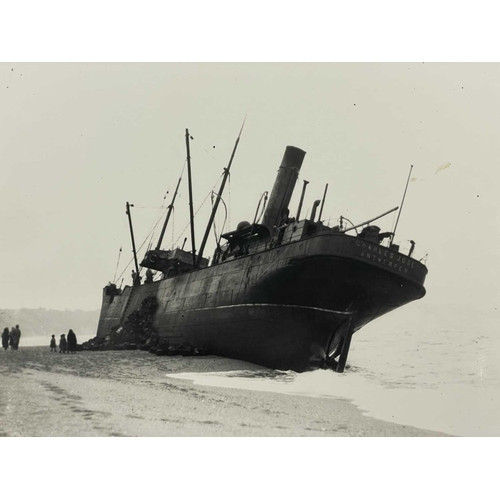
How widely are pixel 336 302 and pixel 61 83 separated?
10.5 meters

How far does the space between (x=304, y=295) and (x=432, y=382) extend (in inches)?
192

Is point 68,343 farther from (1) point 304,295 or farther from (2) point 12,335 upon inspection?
(1) point 304,295

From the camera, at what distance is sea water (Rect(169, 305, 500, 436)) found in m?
11.1

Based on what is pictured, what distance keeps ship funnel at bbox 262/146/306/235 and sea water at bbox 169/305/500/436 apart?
7228mm

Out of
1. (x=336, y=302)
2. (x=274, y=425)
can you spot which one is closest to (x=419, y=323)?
(x=336, y=302)

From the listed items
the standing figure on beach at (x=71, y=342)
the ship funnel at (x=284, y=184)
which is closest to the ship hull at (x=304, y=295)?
the ship funnel at (x=284, y=184)

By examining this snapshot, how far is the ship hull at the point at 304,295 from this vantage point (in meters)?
16.4

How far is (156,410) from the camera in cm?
1016

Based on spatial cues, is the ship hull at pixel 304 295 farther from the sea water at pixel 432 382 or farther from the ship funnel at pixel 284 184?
the ship funnel at pixel 284 184

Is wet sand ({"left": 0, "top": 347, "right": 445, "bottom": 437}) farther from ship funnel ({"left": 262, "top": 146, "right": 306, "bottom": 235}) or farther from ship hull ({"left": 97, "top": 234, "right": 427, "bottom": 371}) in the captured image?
ship funnel ({"left": 262, "top": 146, "right": 306, "bottom": 235})

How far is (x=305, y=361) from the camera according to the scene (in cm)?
1683

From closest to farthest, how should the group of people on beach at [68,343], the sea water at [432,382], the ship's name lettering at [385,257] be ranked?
1. the sea water at [432,382]
2. the ship's name lettering at [385,257]
3. the group of people on beach at [68,343]

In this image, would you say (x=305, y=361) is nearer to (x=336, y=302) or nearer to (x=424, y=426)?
(x=336, y=302)

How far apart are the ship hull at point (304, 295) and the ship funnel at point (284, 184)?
3914 millimetres
